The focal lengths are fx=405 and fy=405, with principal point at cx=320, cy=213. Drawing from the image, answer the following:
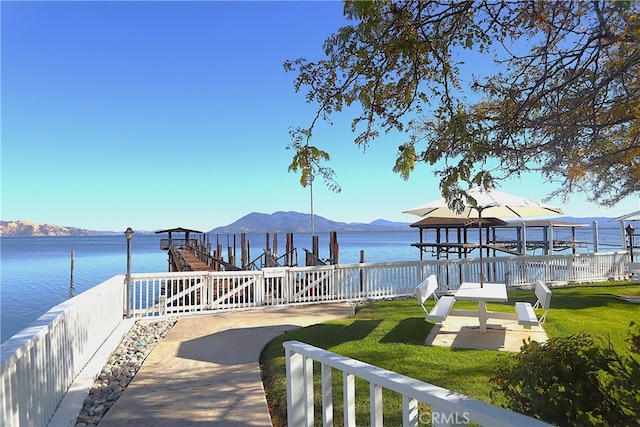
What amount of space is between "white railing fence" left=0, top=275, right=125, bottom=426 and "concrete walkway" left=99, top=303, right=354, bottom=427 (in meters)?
0.65

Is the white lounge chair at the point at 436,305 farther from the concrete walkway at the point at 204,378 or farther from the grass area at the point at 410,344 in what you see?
the concrete walkway at the point at 204,378

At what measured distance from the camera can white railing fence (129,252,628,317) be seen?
9492 mm

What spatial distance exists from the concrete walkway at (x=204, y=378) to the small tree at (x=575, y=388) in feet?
8.65

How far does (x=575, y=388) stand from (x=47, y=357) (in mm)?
4438

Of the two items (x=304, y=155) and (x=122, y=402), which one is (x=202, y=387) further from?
(x=304, y=155)

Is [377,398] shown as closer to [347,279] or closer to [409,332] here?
[409,332]

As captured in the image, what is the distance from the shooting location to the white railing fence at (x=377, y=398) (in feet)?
4.41

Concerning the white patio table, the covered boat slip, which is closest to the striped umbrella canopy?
the covered boat slip

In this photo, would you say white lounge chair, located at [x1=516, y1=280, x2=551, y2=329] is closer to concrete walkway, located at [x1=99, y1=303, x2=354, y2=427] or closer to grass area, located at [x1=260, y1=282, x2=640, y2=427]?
grass area, located at [x1=260, y1=282, x2=640, y2=427]

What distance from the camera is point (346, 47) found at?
11.8 feet

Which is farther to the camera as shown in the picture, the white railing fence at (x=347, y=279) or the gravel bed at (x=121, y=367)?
the white railing fence at (x=347, y=279)

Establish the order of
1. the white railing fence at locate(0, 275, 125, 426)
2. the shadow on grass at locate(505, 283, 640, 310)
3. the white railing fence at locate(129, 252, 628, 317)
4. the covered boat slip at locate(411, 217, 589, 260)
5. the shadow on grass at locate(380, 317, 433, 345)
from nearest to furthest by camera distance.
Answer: the white railing fence at locate(0, 275, 125, 426) → the shadow on grass at locate(380, 317, 433, 345) → the shadow on grass at locate(505, 283, 640, 310) → the white railing fence at locate(129, 252, 628, 317) → the covered boat slip at locate(411, 217, 589, 260)

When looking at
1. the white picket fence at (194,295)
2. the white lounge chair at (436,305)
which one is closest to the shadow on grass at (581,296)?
the white picket fence at (194,295)

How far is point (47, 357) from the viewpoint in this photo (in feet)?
13.1
